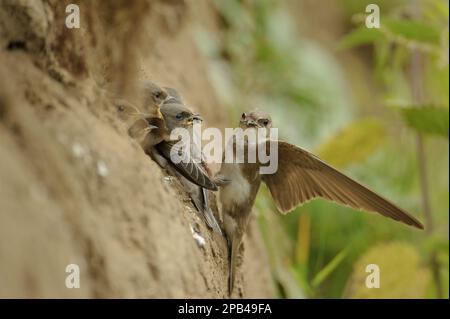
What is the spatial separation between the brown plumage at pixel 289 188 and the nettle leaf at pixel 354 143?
1.51 metres

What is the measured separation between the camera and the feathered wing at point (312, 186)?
316cm

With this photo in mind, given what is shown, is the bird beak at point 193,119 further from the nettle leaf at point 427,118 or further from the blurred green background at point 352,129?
the nettle leaf at point 427,118

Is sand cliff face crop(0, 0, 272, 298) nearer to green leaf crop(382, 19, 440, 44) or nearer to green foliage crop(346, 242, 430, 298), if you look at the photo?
green foliage crop(346, 242, 430, 298)

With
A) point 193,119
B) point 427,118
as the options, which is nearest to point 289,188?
point 193,119

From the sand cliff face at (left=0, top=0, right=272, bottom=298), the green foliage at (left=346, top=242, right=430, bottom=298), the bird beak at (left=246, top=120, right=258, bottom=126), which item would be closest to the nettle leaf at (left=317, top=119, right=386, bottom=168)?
the green foliage at (left=346, top=242, right=430, bottom=298)

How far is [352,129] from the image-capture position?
4.95 meters

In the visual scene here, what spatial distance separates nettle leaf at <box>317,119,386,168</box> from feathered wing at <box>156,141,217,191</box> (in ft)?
6.83

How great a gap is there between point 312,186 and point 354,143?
163 centimetres

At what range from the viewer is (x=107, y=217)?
7.13ft

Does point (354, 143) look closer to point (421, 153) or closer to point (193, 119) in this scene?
point (421, 153)

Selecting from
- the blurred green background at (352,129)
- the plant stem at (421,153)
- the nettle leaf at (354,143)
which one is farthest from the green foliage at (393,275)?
the nettle leaf at (354,143)

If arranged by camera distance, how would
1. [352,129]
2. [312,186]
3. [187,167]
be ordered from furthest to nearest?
[352,129] < [312,186] < [187,167]

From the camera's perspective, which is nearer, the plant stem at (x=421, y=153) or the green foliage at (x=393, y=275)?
the green foliage at (x=393, y=275)
